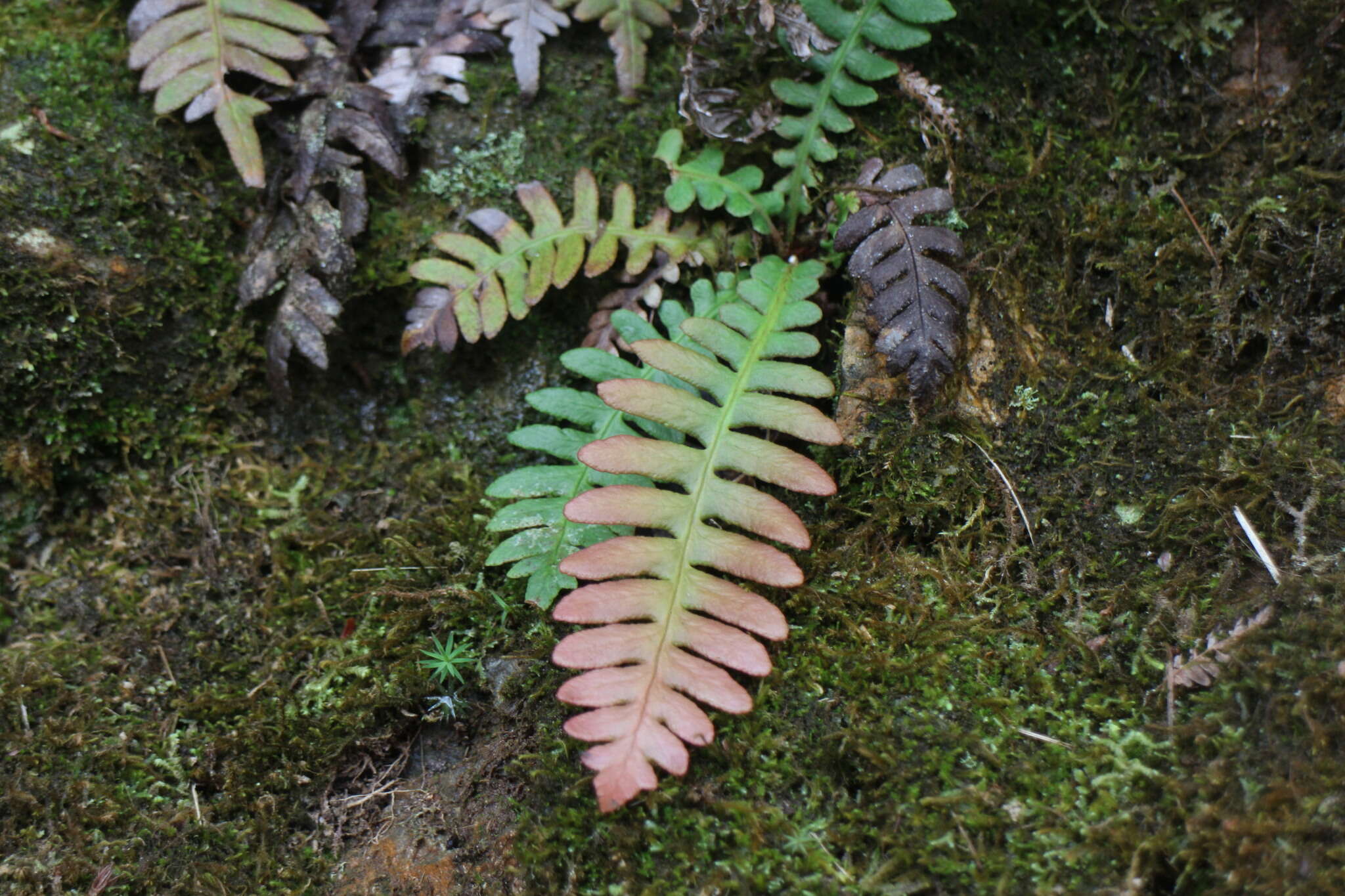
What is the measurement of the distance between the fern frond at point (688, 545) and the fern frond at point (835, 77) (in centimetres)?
50

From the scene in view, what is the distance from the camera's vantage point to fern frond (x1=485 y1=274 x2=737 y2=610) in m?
2.28

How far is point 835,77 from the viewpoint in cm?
275

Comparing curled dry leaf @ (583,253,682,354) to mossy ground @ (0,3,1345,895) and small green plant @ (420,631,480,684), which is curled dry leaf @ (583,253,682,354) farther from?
small green plant @ (420,631,480,684)

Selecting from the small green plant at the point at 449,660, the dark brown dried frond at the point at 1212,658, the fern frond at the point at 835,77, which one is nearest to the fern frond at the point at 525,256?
the fern frond at the point at 835,77

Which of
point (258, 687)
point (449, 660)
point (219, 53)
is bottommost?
point (258, 687)

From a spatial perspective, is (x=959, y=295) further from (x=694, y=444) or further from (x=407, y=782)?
(x=407, y=782)

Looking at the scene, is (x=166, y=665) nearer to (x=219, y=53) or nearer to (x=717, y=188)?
(x=219, y=53)

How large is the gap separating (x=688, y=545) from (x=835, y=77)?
5.47 feet

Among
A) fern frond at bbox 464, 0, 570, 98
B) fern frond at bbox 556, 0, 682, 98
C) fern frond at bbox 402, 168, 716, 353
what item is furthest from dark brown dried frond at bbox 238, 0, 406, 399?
fern frond at bbox 556, 0, 682, 98

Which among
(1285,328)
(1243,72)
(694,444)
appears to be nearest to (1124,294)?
(1285,328)

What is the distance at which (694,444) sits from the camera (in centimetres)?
251

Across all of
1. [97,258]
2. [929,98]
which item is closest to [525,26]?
[929,98]

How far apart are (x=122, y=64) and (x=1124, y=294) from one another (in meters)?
3.39

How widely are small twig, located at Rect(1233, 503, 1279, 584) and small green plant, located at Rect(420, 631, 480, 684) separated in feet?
6.52
